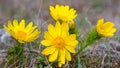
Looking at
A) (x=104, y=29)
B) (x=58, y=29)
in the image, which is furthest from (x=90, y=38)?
(x=58, y=29)

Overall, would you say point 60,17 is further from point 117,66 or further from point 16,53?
point 117,66

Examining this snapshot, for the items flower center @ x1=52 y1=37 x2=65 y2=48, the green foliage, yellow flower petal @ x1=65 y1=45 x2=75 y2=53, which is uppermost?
the green foliage

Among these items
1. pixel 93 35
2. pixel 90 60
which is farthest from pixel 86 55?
pixel 93 35

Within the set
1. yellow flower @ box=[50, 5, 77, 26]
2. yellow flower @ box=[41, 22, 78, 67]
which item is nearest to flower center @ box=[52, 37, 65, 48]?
yellow flower @ box=[41, 22, 78, 67]

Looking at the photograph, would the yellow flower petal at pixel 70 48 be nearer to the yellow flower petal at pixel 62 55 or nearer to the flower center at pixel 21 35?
the yellow flower petal at pixel 62 55

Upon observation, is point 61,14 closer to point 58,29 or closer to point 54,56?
point 58,29

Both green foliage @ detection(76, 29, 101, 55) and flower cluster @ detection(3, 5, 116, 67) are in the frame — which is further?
green foliage @ detection(76, 29, 101, 55)

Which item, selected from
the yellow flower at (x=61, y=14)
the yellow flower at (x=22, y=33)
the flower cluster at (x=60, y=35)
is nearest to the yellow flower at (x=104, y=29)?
the flower cluster at (x=60, y=35)

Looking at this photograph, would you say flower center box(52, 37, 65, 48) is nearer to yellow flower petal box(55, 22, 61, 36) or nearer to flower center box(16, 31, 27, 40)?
yellow flower petal box(55, 22, 61, 36)

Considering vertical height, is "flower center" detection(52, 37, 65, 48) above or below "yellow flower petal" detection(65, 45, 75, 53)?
above
